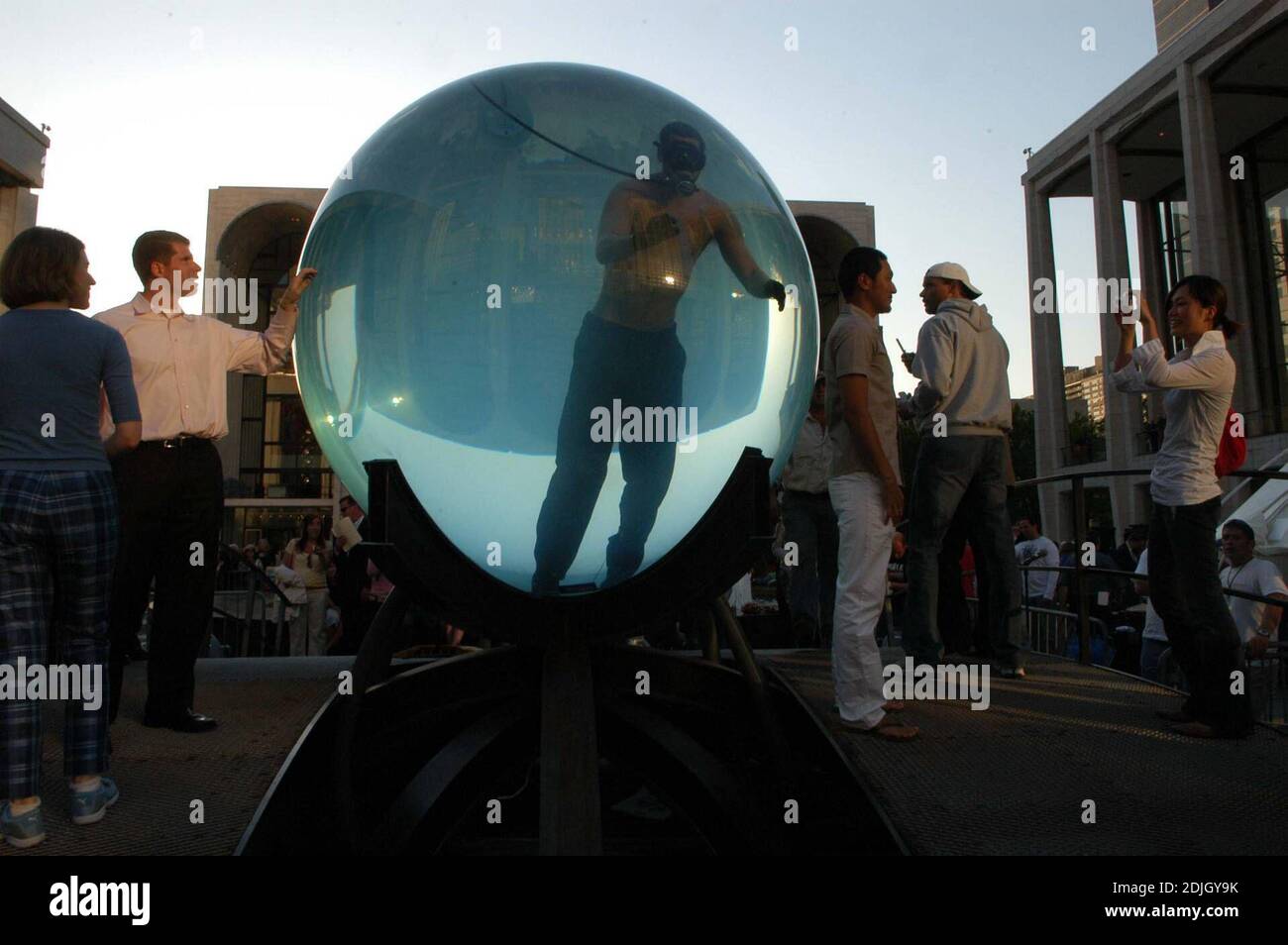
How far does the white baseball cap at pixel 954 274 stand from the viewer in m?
4.09

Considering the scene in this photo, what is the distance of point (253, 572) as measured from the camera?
5.97 m

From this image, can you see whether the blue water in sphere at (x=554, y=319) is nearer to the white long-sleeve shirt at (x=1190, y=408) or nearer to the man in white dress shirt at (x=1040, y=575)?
the white long-sleeve shirt at (x=1190, y=408)

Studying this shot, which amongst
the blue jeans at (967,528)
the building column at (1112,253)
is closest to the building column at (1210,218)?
the building column at (1112,253)

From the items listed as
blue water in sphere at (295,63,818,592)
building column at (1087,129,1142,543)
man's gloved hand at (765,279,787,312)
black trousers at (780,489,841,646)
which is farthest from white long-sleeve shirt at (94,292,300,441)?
building column at (1087,129,1142,543)

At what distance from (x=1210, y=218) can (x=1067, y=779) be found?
928 inches

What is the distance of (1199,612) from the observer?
3131 mm

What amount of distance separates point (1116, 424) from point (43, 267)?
27635mm

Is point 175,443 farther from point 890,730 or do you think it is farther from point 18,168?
point 18,168

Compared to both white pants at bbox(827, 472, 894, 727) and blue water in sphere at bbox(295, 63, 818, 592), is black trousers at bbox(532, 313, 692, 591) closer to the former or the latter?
blue water in sphere at bbox(295, 63, 818, 592)

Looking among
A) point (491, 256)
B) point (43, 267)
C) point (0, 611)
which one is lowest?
point (0, 611)

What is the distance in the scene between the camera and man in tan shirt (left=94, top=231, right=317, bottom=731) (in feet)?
9.66

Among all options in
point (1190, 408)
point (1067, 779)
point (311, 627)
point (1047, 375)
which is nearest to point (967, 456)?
point (1190, 408)

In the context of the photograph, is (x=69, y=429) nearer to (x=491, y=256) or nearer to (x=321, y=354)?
(x=321, y=354)
